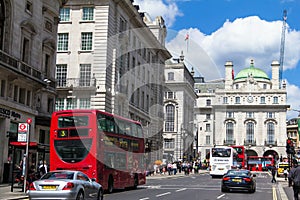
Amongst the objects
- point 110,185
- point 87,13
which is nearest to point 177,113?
point 87,13

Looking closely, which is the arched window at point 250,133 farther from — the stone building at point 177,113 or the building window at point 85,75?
the building window at point 85,75

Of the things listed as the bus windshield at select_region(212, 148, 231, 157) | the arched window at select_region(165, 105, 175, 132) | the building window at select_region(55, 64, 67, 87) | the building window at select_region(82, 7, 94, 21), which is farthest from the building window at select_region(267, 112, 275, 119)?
the building window at select_region(55, 64, 67, 87)

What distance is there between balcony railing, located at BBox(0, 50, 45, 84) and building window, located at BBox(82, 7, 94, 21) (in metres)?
17.6

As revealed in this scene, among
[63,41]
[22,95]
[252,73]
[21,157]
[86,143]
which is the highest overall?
[252,73]

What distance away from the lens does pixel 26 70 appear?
34.2 metres

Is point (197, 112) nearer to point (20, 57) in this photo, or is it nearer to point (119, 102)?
point (119, 102)

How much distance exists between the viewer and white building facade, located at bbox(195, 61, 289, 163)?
13100 cm

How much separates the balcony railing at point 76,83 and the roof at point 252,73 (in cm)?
9338

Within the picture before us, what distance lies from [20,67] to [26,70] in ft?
3.26

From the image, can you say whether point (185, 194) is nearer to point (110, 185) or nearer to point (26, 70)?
point (110, 185)

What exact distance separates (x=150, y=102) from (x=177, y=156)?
28414mm

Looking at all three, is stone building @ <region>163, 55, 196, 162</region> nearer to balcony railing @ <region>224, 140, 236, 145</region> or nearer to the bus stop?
balcony railing @ <region>224, 140, 236, 145</region>

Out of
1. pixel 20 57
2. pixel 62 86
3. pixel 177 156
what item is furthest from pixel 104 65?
pixel 177 156

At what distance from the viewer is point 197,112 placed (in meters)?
138
